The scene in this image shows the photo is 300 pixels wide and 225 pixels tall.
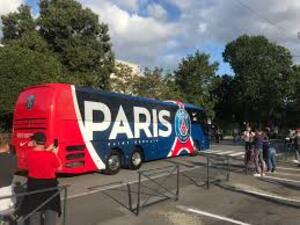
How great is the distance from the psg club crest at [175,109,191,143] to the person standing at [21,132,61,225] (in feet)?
56.2

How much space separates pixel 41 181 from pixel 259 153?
12.9 m

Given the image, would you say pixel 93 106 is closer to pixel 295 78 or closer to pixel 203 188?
pixel 203 188

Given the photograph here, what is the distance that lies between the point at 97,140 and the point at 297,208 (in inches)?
302

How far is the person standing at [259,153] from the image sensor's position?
1981 cm

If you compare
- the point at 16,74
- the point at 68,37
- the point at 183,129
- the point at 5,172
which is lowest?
the point at 5,172

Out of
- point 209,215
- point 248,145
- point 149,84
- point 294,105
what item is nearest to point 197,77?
point 149,84

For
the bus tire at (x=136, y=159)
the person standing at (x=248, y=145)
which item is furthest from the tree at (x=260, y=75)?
the bus tire at (x=136, y=159)

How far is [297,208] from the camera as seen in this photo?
513 inches

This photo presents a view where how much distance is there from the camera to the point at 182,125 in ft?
84.9

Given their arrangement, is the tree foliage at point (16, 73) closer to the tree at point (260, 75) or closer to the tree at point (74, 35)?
the tree at point (74, 35)

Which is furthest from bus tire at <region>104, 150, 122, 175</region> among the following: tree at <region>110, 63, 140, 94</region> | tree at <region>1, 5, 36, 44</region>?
tree at <region>110, 63, 140, 94</region>

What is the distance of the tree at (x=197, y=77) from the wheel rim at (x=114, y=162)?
38823 millimetres

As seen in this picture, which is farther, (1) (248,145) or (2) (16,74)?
(2) (16,74)

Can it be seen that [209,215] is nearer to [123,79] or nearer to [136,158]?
[136,158]
